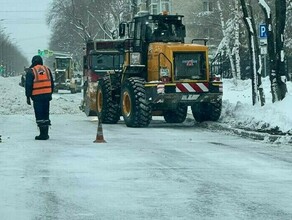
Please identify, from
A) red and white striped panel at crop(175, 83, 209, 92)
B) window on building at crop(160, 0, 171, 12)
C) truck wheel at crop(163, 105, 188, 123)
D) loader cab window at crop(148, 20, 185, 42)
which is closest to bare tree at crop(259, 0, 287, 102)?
red and white striped panel at crop(175, 83, 209, 92)

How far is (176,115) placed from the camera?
24797 mm

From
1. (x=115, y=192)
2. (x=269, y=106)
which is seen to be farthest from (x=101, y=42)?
(x=115, y=192)

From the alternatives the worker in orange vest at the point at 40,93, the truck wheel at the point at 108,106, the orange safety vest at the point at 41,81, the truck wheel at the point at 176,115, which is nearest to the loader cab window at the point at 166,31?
the truck wheel at the point at 108,106

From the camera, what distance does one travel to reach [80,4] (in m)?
98.5

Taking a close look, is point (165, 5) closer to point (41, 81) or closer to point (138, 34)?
point (138, 34)

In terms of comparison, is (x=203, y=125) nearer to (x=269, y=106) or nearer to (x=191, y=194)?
(x=269, y=106)

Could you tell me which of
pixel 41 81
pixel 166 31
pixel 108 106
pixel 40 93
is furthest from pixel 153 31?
pixel 40 93

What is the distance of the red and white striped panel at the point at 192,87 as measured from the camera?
22031mm

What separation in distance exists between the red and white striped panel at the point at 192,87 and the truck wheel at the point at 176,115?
2200 mm

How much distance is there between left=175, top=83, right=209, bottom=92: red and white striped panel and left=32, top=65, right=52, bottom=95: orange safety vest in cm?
532

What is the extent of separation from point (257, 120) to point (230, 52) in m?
40.0

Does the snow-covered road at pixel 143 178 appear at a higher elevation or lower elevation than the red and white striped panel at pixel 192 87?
lower

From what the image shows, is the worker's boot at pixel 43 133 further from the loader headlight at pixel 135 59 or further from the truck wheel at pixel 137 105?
the loader headlight at pixel 135 59

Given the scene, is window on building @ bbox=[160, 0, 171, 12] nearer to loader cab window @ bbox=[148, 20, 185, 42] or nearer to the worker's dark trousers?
loader cab window @ bbox=[148, 20, 185, 42]
